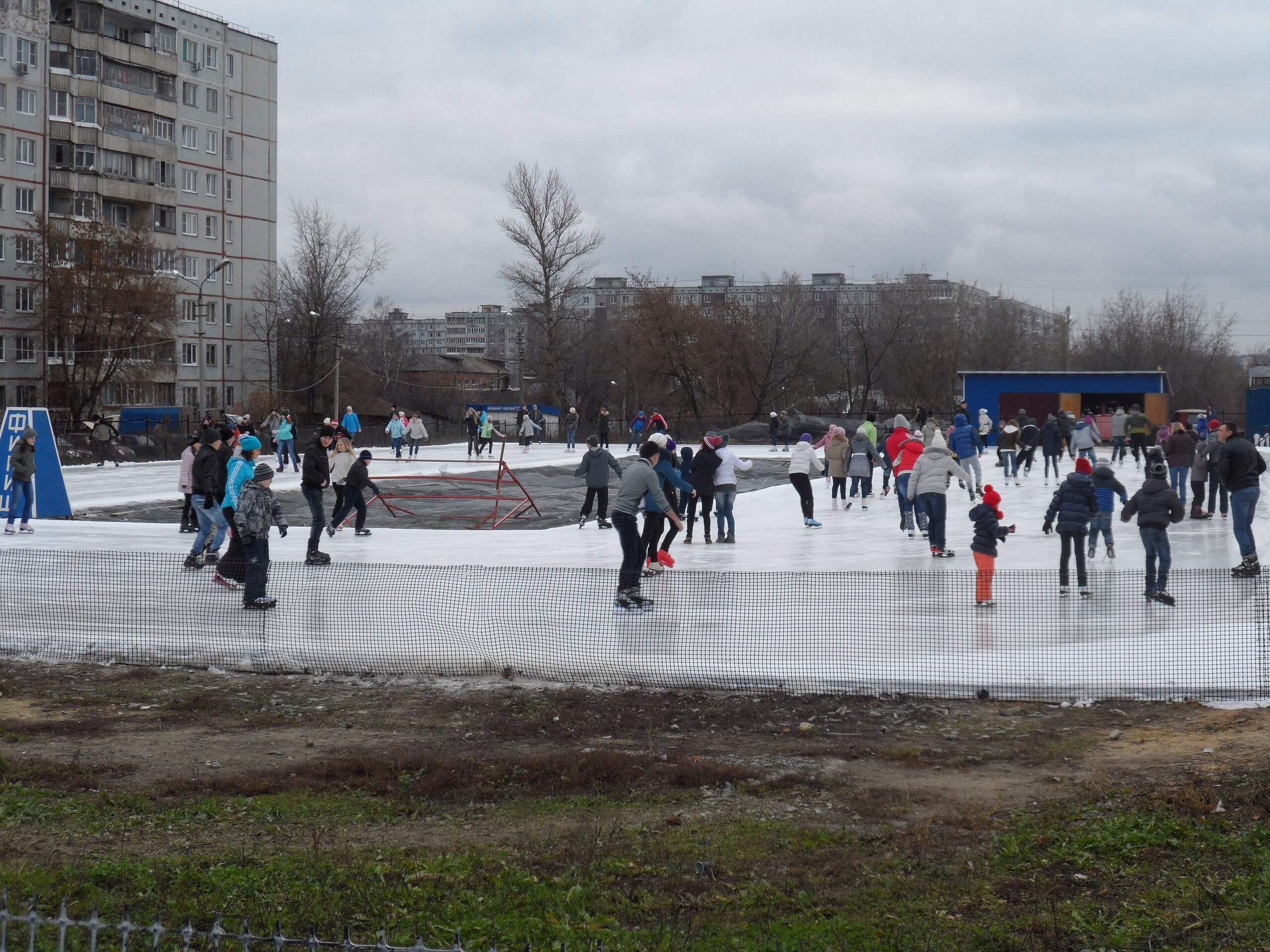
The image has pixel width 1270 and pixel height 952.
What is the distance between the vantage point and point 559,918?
15.2 ft

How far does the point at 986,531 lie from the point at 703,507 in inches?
256

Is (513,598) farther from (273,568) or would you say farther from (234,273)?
(234,273)

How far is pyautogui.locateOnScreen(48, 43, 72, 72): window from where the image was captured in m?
61.2

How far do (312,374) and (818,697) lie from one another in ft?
219

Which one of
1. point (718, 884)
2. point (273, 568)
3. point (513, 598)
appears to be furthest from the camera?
point (273, 568)

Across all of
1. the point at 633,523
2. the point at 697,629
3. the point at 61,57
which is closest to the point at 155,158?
the point at 61,57

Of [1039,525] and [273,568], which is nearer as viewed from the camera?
[273,568]

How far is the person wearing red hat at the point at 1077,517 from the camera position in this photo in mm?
12195

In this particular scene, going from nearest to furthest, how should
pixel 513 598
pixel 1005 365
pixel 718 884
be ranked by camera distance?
pixel 718 884
pixel 513 598
pixel 1005 365

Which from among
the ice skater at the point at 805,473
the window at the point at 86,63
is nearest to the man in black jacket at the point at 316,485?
the ice skater at the point at 805,473

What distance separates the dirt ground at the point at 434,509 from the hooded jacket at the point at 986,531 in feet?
32.4

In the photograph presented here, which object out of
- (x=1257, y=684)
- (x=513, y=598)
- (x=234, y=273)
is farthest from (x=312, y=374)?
(x=1257, y=684)

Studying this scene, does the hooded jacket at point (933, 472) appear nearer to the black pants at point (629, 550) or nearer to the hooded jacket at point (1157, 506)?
the hooded jacket at point (1157, 506)

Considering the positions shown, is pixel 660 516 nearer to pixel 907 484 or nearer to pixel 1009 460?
pixel 907 484
